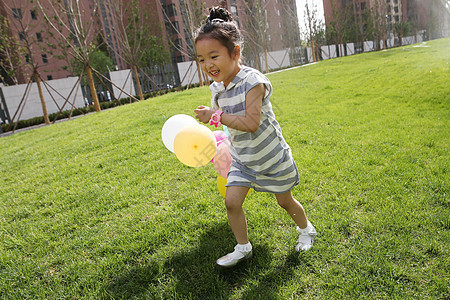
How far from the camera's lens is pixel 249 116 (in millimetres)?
1961

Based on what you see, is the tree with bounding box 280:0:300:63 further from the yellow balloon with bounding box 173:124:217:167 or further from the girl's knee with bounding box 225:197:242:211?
the girl's knee with bounding box 225:197:242:211

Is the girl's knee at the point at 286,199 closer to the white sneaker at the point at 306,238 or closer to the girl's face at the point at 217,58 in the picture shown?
the white sneaker at the point at 306,238

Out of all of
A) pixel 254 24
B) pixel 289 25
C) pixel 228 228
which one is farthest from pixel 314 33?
pixel 228 228

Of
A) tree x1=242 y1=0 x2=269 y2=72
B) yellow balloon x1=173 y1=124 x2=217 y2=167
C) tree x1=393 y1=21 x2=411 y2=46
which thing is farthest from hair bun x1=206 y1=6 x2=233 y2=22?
tree x1=393 y1=21 x2=411 y2=46

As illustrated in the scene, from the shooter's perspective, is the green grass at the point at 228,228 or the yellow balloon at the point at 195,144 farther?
the yellow balloon at the point at 195,144

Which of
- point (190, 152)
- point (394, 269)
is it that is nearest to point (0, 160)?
point (190, 152)

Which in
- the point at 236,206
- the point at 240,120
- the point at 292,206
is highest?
the point at 240,120

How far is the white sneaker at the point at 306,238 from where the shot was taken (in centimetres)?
232

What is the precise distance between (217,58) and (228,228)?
4.84ft

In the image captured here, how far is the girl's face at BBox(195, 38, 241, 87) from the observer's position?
197 centimetres

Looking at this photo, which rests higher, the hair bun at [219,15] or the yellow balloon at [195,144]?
the hair bun at [219,15]

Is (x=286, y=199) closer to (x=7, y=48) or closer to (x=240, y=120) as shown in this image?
(x=240, y=120)

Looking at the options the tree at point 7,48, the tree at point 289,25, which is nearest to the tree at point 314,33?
the tree at point 289,25

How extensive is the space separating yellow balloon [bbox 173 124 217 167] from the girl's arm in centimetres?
37
